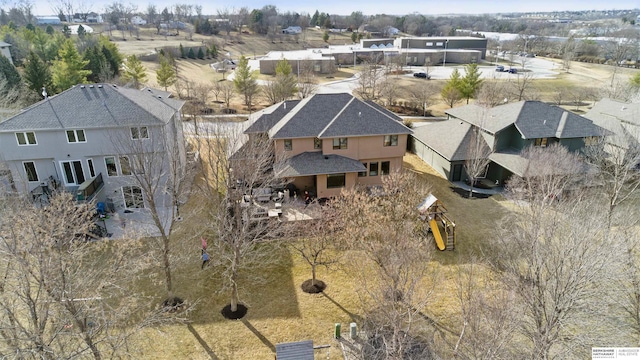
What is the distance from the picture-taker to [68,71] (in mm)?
52281

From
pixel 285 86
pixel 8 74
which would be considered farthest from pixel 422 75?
pixel 8 74

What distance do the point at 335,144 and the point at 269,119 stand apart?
681 centimetres

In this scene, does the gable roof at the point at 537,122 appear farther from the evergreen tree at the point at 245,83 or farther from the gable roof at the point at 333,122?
the evergreen tree at the point at 245,83

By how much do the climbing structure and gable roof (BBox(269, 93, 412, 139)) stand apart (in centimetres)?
700

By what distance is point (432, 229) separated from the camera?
25.9m

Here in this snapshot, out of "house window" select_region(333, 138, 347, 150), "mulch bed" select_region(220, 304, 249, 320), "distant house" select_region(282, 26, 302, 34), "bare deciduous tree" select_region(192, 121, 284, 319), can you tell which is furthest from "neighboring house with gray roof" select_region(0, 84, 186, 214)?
"distant house" select_region(282, 26, 302, 34)

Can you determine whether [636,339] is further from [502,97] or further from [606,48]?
[606,48]

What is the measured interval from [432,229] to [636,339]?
38.5 ft

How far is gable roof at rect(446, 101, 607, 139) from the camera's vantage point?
33375 mm

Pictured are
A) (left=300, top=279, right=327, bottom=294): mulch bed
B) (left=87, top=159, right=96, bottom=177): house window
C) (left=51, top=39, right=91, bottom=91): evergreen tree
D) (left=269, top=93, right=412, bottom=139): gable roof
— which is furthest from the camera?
(left=51, top=39, right=91, bottom=91): evergreen tree

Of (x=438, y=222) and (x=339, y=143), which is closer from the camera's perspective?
(x=438, y=222)

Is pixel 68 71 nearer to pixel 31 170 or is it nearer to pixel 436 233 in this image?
pixel 31 170

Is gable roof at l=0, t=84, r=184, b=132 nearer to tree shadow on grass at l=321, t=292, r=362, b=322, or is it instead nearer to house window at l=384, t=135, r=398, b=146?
house window at l=384, t=135, r=398, b=146

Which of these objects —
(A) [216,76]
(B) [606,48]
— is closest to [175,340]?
(A) [216,76]
